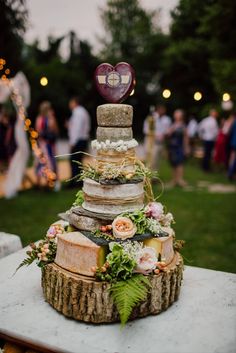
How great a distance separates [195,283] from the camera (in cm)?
373

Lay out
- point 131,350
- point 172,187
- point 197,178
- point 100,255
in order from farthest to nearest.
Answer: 1. point 197,178
2. point 172,187
3. point 100,255
4. point 131,350

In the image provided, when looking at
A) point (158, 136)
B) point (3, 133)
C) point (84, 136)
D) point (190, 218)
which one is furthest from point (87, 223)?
point (3, 133)

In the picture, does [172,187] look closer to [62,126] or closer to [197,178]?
[197,178]

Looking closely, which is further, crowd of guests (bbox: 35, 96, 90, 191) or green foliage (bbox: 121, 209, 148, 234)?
crowd of guests (bbox: 35, 96, 90, 191)

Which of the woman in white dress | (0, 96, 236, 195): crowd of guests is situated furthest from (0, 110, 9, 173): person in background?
the woman in white dress

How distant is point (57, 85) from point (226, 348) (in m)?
23.8

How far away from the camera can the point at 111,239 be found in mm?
3031

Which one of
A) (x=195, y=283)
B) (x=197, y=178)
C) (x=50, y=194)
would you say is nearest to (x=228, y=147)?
(x=197, y=178)

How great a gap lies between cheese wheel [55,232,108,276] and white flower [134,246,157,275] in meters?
0.27

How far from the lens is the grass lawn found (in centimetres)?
577

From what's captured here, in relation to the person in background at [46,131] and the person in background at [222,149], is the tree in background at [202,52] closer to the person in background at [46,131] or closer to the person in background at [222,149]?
the person in background at [222,149]

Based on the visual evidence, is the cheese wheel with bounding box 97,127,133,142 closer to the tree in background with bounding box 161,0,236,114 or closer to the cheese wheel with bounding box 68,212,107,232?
the cheese wheel with bounding box 68,212,107,232

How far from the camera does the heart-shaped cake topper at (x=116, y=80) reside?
3244 mm

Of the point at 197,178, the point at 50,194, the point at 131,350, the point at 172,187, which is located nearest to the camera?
the point at 131,350
